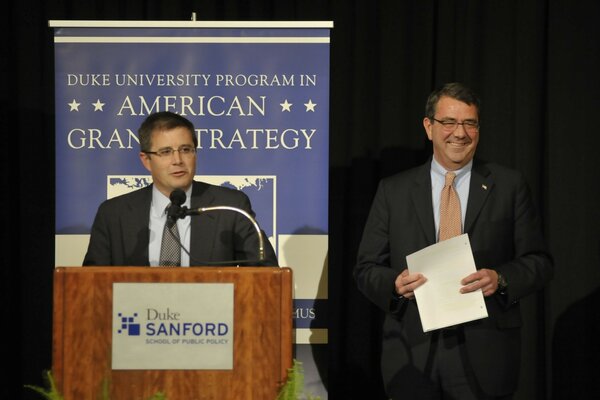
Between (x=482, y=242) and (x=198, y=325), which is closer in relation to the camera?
(x=198, y=325)

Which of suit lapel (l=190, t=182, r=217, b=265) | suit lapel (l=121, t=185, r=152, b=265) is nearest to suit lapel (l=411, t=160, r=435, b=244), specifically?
suit lapel (l=190, t=182, r=217, b=265)

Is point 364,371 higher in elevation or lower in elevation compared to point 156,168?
lower

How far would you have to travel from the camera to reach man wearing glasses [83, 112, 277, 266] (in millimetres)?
3410

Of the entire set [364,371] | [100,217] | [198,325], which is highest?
[100,217]

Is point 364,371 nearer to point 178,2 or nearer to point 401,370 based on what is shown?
point 401,370

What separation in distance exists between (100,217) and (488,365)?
5.48 ft

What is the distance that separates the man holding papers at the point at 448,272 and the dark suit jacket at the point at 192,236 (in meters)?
0.53

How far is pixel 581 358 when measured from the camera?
5070 mm

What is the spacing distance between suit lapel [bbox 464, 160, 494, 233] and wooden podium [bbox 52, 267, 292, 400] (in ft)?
4.55

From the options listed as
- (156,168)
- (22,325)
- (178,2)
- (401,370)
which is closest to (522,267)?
(401,370)

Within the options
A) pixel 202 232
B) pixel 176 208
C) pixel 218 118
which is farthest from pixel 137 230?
pixel 218 118

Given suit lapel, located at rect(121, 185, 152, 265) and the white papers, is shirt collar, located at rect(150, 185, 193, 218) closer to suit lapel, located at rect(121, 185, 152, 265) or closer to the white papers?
suit lapel, located at rect(121, 185, 152, 265)

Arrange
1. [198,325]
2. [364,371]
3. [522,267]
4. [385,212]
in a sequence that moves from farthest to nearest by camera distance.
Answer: [364,371]
[385,212]
[522,267]
[198,325]

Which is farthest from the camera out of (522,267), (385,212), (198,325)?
(385,212)
